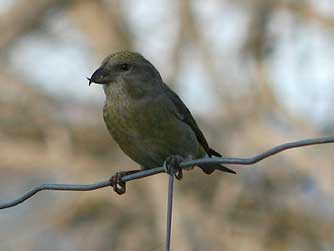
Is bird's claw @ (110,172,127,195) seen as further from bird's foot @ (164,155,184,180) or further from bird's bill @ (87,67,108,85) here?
bird's bill @ (87,67,108,85)

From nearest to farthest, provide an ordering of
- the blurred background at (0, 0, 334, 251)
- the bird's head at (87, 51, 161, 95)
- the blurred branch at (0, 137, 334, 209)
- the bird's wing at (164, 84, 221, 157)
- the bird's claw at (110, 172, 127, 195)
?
the blurred branch at (0, 137, 334, 209) < the bird's claw at (110, 172, 127, 195) < the bird's head at (87, 51, 161, 95) < the bird's wing at (164, 84, 221, 157) < the blurred background at (0, 0, 334, 251)

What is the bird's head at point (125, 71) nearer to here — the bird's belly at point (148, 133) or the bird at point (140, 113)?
the bird at point (140, 113)

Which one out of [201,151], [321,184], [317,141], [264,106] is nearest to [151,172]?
[317,141]

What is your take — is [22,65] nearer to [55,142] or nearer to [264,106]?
[55,142]

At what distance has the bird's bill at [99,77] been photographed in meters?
4.34

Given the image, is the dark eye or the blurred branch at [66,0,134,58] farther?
the blurred branch at [66,0,134,58]

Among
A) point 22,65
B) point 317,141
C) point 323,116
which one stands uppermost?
point 22,65

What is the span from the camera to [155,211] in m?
11.2

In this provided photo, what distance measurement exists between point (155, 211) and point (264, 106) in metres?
1.79

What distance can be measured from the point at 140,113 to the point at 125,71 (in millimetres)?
209

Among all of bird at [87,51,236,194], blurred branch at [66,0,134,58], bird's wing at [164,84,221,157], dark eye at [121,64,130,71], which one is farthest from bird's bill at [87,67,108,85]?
blurred branch at [66,0,134,58]

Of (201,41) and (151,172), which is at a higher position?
(201,41)

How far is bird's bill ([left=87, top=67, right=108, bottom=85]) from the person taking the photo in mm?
4340

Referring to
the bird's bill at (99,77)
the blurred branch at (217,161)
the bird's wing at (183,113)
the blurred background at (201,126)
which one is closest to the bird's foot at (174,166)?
the blurred branch at (217,161)
